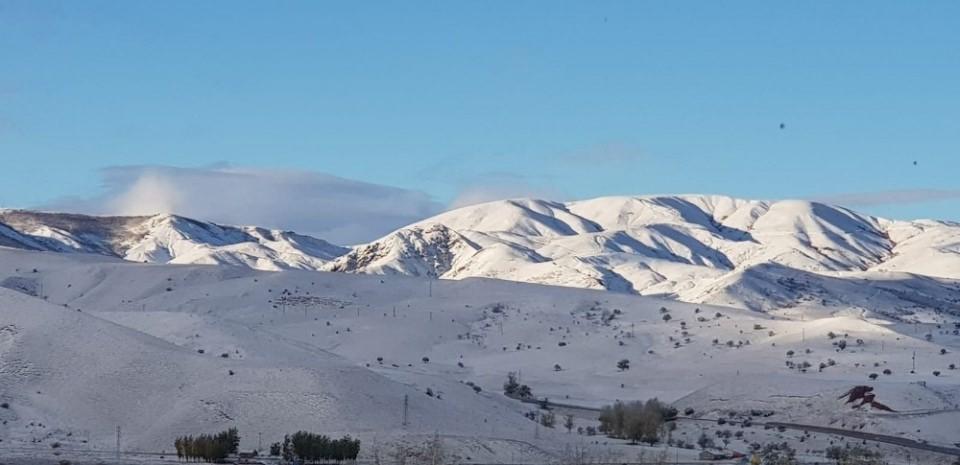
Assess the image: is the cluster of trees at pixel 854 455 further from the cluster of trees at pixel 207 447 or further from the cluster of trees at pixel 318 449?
the cluster of trees at pixel 207 447

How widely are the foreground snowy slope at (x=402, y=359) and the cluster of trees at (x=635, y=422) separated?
1.39 meters

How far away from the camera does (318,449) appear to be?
40719 millimetres

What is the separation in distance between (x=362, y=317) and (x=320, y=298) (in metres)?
8.20

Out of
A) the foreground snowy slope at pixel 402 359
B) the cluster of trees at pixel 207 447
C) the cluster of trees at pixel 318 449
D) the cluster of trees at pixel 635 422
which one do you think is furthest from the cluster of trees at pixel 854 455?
the cluster of trees at pixel 207 447

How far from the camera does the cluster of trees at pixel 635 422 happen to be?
54.1m

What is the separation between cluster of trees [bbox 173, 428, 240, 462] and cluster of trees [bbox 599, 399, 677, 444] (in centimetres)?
1743

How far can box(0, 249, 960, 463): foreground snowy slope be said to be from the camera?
46.8 m

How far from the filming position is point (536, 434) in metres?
50.0

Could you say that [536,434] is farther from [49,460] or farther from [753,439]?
[49,460]

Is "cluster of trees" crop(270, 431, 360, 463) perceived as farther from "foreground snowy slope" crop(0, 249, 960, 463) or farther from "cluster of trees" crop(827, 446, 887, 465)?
"cluster of trees" crop(827, 446, 887, 465)

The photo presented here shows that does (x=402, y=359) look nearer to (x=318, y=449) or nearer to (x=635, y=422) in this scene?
(x=635, y=422)

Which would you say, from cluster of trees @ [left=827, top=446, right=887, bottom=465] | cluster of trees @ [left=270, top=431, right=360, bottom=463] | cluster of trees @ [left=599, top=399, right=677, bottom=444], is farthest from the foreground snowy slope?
cluster of trees @ [left=270, top=431, right=360, bottom=463]

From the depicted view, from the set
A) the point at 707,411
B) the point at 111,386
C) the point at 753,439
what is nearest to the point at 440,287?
the point at 707,411

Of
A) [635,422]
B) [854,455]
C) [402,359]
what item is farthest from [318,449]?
[402,359]
